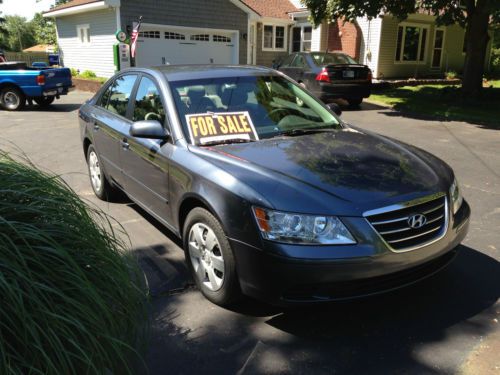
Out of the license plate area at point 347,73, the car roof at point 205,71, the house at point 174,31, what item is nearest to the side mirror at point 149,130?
the car roof at point 205,71

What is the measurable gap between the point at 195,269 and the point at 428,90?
17307mm

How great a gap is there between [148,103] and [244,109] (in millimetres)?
952

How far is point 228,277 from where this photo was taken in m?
3.07

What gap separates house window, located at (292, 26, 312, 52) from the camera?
25.6 metres

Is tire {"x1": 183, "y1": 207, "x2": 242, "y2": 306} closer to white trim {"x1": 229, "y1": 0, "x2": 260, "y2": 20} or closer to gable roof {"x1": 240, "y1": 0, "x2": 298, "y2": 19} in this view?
white trim {"x1": 229, "y1": 0, "x2": 260, "y2": 20}

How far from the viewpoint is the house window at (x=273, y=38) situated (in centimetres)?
2626

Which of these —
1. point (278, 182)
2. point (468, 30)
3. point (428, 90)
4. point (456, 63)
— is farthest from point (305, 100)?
point (456, 63)

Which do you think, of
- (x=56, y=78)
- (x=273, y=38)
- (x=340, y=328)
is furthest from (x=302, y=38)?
(x=340, y=328)

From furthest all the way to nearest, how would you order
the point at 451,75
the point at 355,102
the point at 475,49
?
the point at 451,75
the point at 475,49
the point at 355,102

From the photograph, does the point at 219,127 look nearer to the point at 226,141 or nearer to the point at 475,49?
the point at 226,141

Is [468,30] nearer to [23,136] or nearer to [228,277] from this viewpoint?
[23,136]

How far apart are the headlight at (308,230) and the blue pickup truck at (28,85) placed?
13160mm

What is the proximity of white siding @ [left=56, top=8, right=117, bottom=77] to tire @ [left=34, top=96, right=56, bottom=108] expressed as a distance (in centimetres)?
581

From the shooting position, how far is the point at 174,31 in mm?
21750
